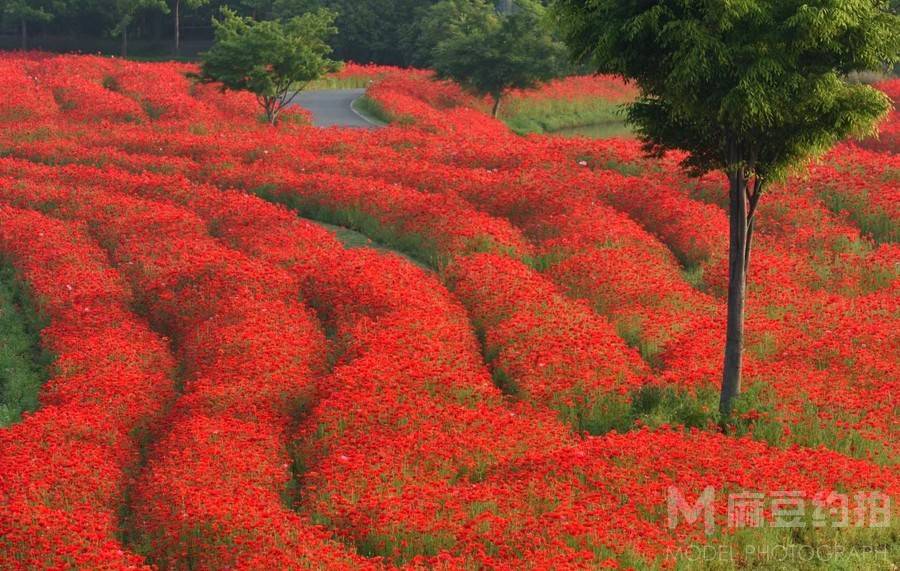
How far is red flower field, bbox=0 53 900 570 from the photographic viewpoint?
441 inches

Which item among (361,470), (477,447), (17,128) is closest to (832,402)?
(477,447)

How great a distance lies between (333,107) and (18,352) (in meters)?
29.7

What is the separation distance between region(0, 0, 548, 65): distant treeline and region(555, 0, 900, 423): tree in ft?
144

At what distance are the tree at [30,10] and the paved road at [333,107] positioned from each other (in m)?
19.6

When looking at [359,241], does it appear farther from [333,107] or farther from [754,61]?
[333,107]

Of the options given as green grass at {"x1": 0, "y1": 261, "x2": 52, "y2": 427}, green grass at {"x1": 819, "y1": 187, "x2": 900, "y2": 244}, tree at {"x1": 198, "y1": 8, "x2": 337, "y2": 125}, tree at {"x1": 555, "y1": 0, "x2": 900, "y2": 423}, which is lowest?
green grass at {"x1": 0, "y1": 261, "x2": 52, "y2": 427}

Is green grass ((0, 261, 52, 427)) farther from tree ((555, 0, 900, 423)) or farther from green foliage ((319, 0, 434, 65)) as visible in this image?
green foliage ((319, 0, 434, 65))

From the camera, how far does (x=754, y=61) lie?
516 inches

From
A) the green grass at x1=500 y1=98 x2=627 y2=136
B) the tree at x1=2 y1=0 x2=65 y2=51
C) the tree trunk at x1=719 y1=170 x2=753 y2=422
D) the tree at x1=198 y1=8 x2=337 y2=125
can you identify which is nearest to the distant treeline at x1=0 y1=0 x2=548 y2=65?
the tree at x1=2 y1=0 x2=65 y2=51

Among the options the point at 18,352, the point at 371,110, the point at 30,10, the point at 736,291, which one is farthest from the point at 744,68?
the point at 30,10

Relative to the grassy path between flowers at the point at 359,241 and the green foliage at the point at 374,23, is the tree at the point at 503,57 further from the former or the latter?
the grassy path between flowers at the point at 359,241

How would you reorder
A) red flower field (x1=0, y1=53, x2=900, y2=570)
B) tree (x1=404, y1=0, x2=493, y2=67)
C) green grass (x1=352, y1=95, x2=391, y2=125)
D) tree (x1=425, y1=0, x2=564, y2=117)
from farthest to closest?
tree (x1=404, y1=0, x2=493, y2=67) → tree (x1=425, y1=0, x2=564, y2=117) → green grass (x1=352, y1=95, x2=391, y2=125) → red flower field (x1=0, y1=53, x2=900, y2=570)

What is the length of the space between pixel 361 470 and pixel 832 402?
5.67m

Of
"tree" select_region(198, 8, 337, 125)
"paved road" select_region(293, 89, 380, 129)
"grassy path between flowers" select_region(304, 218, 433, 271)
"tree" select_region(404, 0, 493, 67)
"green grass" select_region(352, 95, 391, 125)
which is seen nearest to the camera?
"grassy path between flowers" select_region(304, 218, 433, 271)
